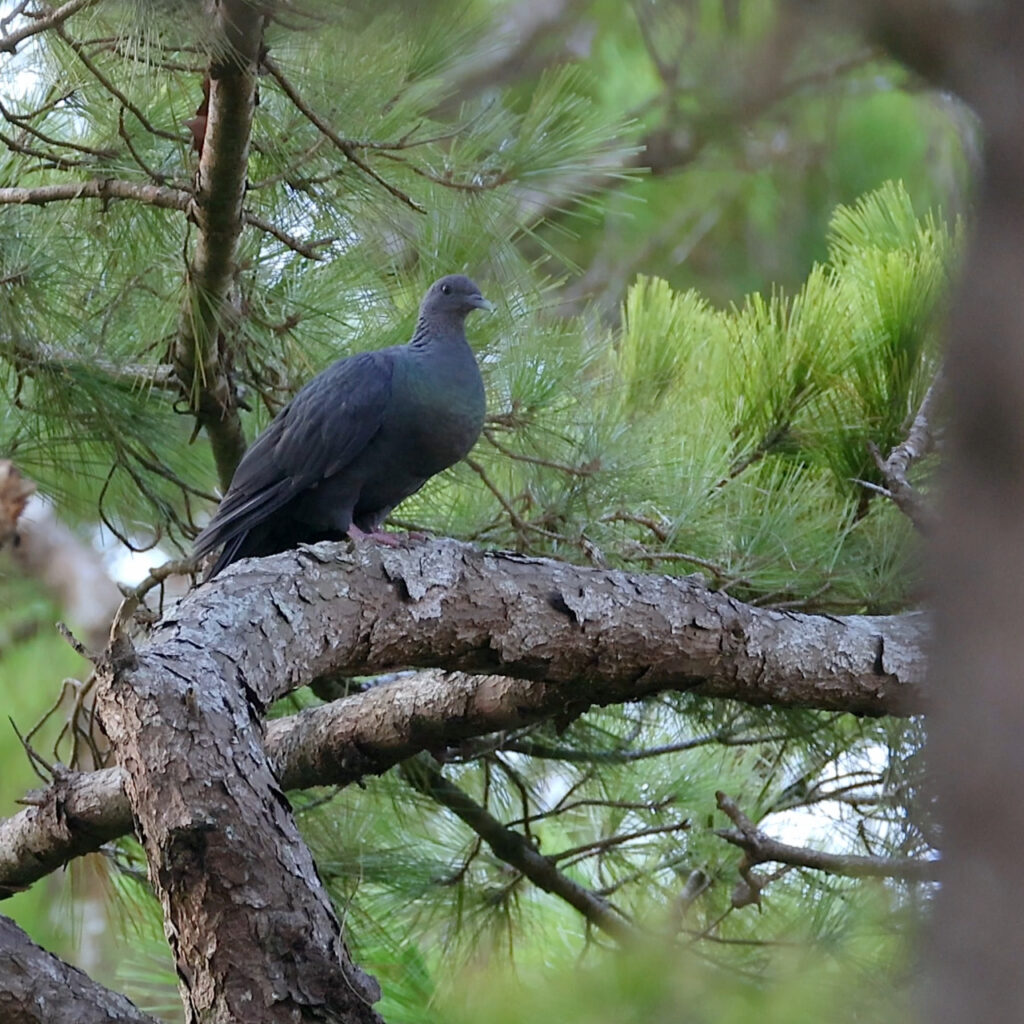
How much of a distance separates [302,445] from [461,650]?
2.13ft

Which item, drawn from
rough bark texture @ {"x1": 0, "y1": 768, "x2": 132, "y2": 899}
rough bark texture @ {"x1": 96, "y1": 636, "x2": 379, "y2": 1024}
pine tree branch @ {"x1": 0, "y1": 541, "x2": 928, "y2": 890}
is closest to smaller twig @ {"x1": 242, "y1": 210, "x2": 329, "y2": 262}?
pine tree branch @ {"x1": 0, "y1": 541, "x2": 928, "y2": 890}

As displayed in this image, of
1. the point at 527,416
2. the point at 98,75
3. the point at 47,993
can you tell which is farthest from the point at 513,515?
the point at 47,993

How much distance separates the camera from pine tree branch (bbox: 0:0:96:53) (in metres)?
1.54

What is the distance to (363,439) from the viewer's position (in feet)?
7.11

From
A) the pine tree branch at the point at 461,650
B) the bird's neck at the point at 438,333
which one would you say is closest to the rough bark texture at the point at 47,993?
the pine tree branch at the point at 461,650

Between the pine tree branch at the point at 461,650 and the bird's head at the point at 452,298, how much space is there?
717 mm

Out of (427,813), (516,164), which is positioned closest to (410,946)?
(427,813)

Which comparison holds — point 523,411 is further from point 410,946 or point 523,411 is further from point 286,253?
point 410,946

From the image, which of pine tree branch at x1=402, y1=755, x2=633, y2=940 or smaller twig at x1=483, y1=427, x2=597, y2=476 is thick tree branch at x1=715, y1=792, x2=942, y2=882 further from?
smaller twig at x1=483, y1=427, x2=597, y2=476

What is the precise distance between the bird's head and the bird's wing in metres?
0.17

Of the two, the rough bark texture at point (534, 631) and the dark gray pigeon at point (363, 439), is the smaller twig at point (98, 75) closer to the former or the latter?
the dark gray pigeon at point (363, 439)

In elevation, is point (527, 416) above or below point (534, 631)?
above

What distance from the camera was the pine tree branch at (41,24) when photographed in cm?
154

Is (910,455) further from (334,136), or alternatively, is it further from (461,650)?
(334,136)
